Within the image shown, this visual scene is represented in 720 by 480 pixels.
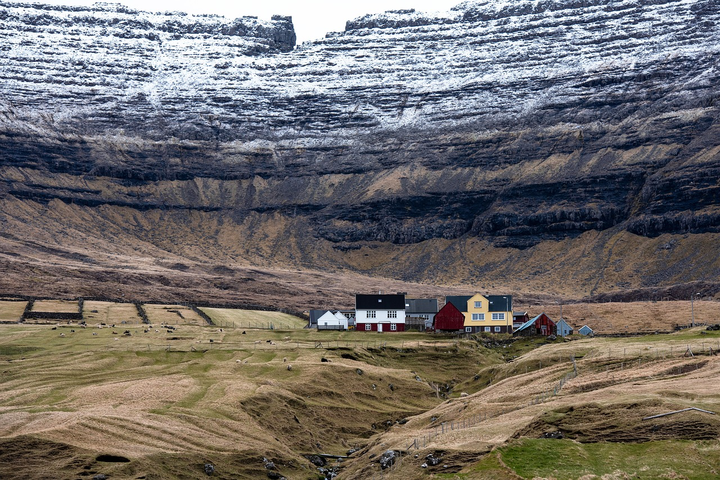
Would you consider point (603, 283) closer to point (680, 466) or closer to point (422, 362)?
point (422, 362)

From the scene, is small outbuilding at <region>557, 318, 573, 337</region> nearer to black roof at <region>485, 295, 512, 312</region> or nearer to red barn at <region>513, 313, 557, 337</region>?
red barn at <region>513, 313, 557, 337</region>

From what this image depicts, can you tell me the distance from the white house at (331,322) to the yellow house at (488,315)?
17.3m

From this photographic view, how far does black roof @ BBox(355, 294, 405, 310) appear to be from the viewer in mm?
112875

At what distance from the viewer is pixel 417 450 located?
41812 millimetres

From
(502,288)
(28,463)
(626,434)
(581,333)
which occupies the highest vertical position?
(502,288)

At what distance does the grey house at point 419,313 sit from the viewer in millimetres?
114688

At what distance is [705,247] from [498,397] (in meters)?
153

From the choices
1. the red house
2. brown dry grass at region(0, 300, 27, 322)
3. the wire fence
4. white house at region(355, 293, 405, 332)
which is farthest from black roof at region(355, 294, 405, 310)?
the wire fence

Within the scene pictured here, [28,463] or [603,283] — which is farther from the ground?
[603,283]

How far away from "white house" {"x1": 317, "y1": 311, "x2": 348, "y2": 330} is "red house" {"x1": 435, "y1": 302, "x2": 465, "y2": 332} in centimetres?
1341

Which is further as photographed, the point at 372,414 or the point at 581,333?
the point at 581,333

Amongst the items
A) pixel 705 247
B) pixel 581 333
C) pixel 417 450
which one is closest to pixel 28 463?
pixel 417 450

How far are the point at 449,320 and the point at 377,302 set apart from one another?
10.4m

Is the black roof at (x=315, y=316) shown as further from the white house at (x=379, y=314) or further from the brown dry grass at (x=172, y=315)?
the brown dry grass at (x=172, y=315)
